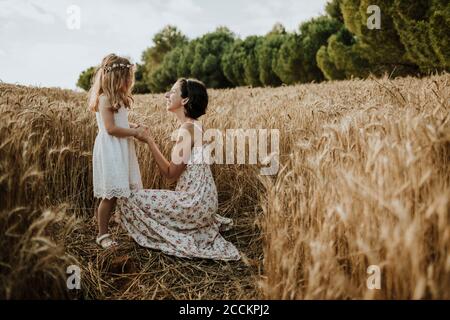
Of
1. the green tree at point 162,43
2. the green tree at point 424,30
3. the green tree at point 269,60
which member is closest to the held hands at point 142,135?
the green tree at point 424,30

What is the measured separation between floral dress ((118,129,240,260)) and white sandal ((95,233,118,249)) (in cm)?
→ 14

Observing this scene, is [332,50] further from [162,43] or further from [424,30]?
[162,43]

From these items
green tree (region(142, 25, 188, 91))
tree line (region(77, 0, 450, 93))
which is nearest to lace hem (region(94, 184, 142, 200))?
tree line (region(77, 0, 450, 93))

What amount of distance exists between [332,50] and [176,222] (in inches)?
591

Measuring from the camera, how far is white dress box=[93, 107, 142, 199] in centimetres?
245

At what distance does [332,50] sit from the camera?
15875 mm

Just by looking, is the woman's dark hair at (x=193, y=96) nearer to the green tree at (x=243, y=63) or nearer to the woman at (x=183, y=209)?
the woman at (x=183, y=209)

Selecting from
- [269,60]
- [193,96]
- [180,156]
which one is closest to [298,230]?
[180,156]

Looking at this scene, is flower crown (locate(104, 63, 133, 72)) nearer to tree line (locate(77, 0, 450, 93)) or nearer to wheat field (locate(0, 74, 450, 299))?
wheat field (locate(0, 74, 450, 299))

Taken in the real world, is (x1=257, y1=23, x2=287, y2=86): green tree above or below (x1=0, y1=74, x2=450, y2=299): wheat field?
above

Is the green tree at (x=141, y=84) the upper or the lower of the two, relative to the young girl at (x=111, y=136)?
upper

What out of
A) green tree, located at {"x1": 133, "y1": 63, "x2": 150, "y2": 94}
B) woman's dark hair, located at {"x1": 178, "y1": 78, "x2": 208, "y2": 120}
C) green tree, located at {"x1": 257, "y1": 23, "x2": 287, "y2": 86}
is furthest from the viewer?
green tree, located at {"x1": 133, "y1": 63, "x2": 150, "y2": 94}

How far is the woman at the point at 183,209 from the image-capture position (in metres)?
2.52
